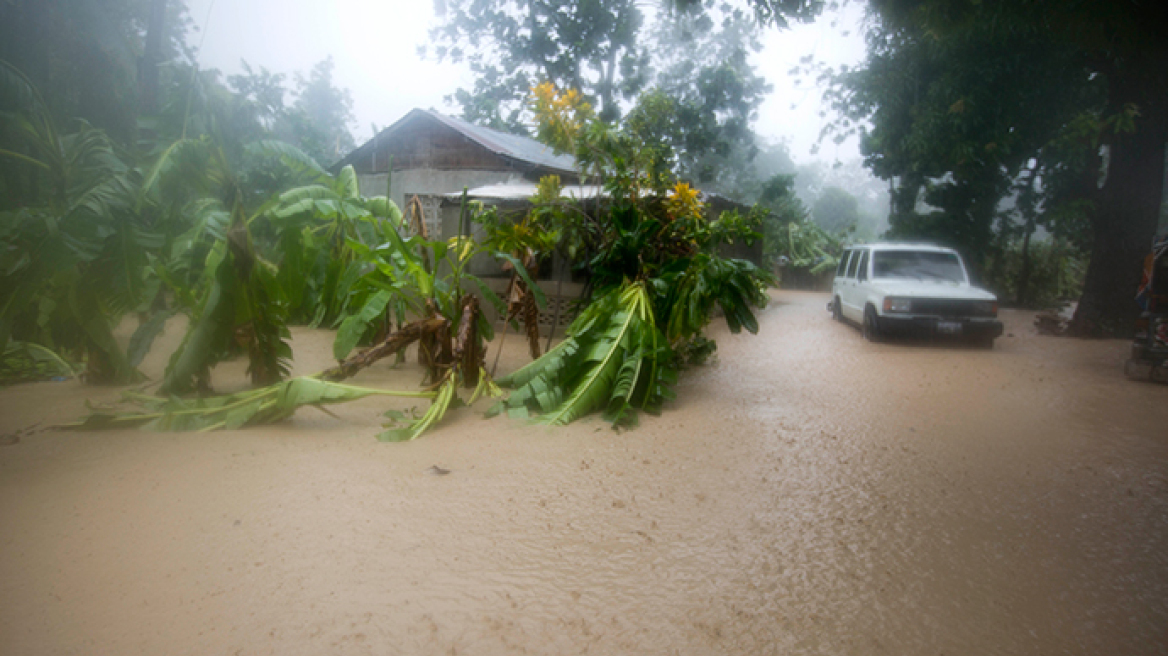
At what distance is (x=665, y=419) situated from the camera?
202 inches

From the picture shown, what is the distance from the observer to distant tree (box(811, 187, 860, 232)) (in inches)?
1497

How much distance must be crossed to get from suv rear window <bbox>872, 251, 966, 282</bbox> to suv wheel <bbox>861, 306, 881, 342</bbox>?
724mm

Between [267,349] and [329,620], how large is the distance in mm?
3382

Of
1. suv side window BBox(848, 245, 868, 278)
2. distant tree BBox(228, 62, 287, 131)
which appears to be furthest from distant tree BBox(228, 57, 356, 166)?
suv side window BBox(848, 245, 868, 278)

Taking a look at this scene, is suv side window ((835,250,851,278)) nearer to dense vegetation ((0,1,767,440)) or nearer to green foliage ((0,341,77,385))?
dense vegetation ((0,1,767,440))

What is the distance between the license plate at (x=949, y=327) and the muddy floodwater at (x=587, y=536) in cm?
347

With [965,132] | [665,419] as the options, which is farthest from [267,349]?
[965,132]

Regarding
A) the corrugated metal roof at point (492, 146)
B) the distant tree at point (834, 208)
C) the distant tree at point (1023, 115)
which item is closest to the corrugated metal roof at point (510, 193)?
the corrugated metal roof at point (492, 146)

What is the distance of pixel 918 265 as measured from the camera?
9.83 m

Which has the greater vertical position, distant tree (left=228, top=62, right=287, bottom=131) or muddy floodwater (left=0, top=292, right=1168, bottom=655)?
distant tree (left=228, top=62, right=287, bottom=131)

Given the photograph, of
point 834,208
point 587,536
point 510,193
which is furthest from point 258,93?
point 834,208

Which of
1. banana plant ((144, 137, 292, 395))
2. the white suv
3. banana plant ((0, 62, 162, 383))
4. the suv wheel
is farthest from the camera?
the suv wheel

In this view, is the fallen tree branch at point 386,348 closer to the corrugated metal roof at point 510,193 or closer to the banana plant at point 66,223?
the banana plant at point 66,223

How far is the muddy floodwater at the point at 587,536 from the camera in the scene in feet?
7.21
